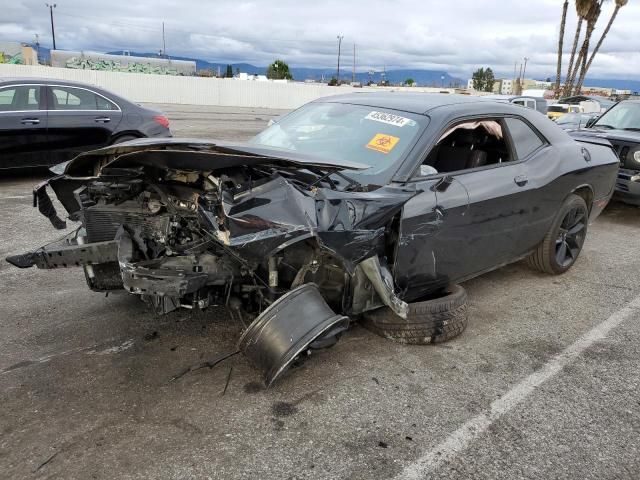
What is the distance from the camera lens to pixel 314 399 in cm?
292

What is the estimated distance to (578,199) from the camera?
4.89 m

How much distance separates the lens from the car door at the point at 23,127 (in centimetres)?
721

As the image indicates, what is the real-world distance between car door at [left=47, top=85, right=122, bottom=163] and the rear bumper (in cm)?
722

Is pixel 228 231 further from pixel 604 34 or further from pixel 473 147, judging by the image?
pixel 604 34

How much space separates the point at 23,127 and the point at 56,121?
448 mm

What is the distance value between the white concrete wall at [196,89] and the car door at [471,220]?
28.3 metres

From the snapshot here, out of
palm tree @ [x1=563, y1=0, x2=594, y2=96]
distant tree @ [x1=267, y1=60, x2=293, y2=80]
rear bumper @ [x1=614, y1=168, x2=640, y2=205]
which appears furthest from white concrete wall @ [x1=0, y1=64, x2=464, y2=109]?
distant tree @ [x1=267, y1=60, x2=293, y2=80]

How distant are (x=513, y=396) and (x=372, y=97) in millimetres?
2531

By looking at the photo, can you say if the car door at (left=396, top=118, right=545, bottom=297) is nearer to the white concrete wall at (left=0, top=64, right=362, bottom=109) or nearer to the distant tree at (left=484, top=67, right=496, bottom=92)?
the white concrete wall at (left=0, top=64, right=362, bottom=109)

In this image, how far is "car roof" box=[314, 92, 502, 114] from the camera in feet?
12.8

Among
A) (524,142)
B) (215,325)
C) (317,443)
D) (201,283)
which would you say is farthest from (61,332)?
(524,142)

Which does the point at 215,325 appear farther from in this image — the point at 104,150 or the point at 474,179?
the point at 474,179

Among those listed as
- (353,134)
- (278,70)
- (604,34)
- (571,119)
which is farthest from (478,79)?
(353,134)

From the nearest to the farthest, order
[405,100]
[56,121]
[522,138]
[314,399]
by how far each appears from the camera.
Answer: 1. [314,399]
2. [405,100]
3. [522,138]
4. [56,121]
